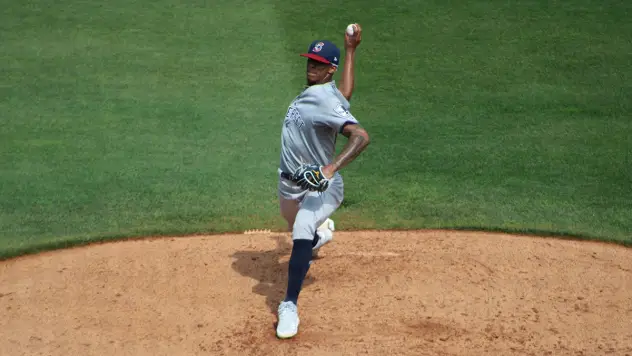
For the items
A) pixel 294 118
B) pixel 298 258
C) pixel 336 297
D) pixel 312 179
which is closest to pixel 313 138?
pixel 294 118

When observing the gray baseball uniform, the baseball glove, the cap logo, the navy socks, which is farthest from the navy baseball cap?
the navy socks

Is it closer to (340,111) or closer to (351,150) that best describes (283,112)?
(340,111)

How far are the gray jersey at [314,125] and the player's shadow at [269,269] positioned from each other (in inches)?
37.6

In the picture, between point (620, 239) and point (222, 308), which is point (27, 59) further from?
point (620, 239)

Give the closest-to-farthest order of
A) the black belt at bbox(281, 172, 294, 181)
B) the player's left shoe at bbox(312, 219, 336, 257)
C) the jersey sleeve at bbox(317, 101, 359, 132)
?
the jersey sleeve at bbox(317, 101, 359, 132), the black belt at bbox(281, 172, 294, 181), the player's left shoe at bbox(312, 219, 336, 257)

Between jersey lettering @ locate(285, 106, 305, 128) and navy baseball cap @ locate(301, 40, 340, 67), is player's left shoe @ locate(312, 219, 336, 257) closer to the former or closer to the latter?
jersey lettering @ locate(285, 106, 305, 128)

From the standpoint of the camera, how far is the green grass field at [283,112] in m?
7.73

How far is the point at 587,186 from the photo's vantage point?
816 centimetres

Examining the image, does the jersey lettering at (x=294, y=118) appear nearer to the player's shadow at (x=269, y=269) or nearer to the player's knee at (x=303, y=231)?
the player's knee at (x=303, y=231)

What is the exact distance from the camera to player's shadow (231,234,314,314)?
20.4 ft

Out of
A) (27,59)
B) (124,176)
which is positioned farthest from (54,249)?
(27,59)

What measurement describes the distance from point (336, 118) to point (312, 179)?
0.50 metres

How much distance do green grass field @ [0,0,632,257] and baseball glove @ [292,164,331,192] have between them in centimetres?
209

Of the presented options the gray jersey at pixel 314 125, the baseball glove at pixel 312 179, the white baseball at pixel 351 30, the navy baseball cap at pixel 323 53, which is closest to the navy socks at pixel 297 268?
the baseball glove at pixel 312 179
